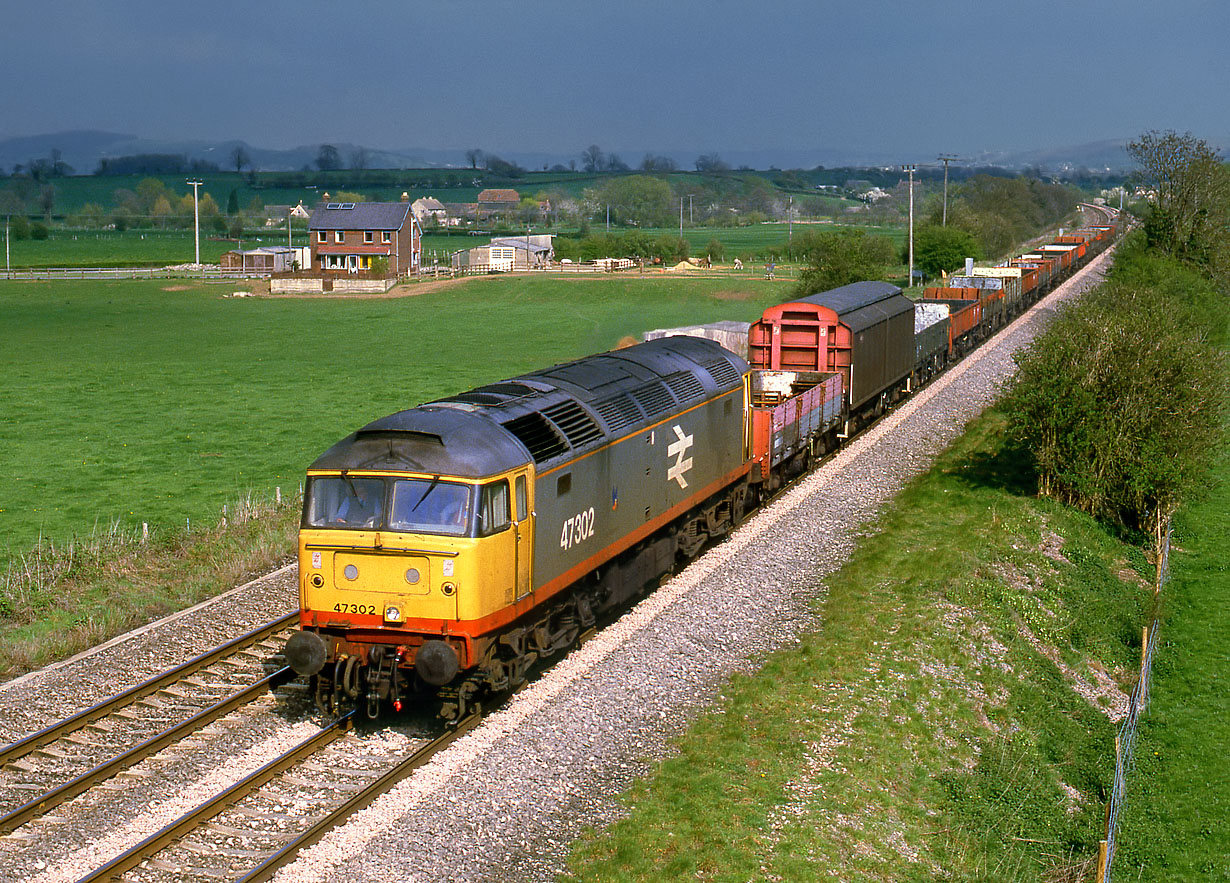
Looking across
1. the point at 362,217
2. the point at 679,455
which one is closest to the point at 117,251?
the point at 362,217

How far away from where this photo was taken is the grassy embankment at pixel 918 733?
15.0 meters

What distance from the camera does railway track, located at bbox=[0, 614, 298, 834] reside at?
607 inches

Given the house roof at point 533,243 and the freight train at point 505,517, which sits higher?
the house roof at point 533,243

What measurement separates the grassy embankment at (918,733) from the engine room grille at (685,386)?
4600 mm

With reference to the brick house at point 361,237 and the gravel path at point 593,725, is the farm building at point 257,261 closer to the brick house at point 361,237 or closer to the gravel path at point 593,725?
the brick house at point 361,237

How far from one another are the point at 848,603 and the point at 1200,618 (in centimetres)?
1084

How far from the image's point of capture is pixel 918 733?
19.1 metres

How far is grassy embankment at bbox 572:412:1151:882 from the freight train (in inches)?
119

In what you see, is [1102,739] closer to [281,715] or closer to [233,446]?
[281,715]

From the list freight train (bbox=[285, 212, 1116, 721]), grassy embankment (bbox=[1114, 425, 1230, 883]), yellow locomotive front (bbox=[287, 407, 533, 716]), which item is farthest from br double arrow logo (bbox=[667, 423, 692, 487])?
grassy embankment (bbox=[1114, 425, 1230, 883])

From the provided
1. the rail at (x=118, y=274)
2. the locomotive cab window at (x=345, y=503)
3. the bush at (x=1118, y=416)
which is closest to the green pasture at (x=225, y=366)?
the rail at (x=118, y=274)

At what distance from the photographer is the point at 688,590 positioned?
2339 cm

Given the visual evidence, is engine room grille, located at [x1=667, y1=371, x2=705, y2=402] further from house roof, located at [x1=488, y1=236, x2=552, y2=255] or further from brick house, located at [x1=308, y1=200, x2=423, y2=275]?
house roof, located at [x1=488, y1=236, x2=552, y2=255]

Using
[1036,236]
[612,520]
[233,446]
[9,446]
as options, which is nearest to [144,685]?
[612,520]
